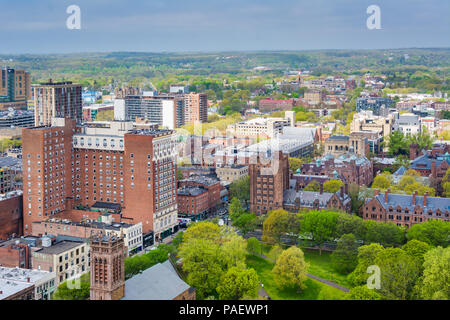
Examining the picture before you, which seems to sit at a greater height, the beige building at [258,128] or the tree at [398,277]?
the beige building at [258,128]

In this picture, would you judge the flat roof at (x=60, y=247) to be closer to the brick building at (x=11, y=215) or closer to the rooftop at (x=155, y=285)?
the brick building at (x=11, y=215)

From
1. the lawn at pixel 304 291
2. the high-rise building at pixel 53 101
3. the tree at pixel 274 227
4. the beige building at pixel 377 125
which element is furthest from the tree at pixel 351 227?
the high-rise building at pixel 53 101

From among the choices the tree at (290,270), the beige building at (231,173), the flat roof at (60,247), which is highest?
the beige building at (231,173)

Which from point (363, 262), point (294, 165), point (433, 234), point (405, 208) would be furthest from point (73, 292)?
point (294, 165)

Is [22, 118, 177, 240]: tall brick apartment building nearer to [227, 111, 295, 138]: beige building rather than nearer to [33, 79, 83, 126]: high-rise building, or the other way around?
[33, 79, 83, 126]: high-rise building

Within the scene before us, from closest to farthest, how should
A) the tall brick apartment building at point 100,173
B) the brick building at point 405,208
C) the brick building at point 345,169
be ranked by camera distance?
the brick building at point 405,208 → the tall brick apartment building at point 100,173 → the brick building at point 345,169

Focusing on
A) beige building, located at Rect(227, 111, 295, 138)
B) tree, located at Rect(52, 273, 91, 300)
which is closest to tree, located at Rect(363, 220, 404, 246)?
tree, located at Rect(52, 273, 91, 300)

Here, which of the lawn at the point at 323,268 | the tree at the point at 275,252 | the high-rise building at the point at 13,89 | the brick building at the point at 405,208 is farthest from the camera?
the high-rise building at the point at 13,89
